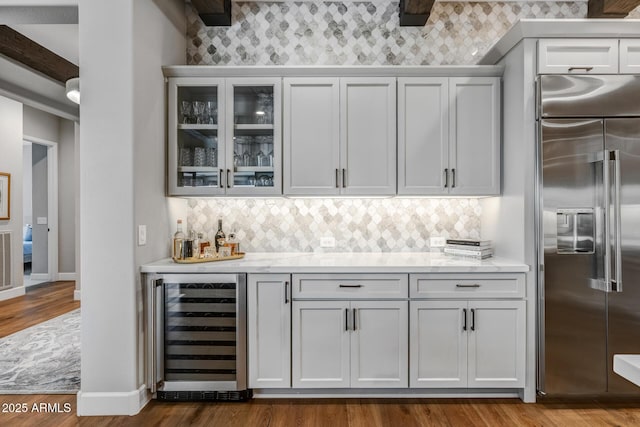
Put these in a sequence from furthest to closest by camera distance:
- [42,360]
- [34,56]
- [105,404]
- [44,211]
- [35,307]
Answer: [44,211]
[35,307]
[34,56]
[42,360]
[105,404]

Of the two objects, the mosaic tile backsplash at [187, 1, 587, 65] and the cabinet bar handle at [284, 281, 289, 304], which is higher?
the mosaic tile backsplash at [187, 1, 587, 65]

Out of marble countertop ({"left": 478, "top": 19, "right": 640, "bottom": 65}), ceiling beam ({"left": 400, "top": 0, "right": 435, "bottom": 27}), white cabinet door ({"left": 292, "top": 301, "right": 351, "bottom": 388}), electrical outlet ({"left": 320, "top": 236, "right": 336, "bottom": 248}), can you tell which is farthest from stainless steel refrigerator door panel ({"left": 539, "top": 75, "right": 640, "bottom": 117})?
white cabinet door ({"left": 292, "top": 301, "right": 351, "bottom": 388})

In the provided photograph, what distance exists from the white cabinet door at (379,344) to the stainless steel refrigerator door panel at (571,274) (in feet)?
3.14

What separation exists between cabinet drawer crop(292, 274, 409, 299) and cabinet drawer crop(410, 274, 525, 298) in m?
0.10

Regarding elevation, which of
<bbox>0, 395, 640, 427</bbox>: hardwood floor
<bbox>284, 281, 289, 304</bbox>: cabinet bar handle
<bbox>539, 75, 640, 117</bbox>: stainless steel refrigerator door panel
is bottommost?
<bbox>0, 395, 640, 427</bbox>: hardwood floor

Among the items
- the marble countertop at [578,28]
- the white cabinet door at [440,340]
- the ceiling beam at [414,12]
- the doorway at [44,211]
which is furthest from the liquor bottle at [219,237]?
the doorway at [44,211]

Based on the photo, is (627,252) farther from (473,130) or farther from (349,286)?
(349,286)

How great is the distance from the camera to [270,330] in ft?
8.38

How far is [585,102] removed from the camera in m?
2.47

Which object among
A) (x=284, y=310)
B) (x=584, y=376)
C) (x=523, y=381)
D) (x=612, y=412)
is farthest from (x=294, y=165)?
(x=612, y=412)

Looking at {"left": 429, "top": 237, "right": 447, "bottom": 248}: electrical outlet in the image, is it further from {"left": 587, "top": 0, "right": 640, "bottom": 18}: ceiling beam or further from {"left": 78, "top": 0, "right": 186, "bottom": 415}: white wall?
{"left": 78, "top": 0, "right": 186, "bottom": 415}: white wall

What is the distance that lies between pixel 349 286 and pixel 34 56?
4263 mm

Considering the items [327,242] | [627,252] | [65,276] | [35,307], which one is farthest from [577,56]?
[65,276]

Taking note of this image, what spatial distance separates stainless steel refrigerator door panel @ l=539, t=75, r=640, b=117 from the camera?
8.11 feet
